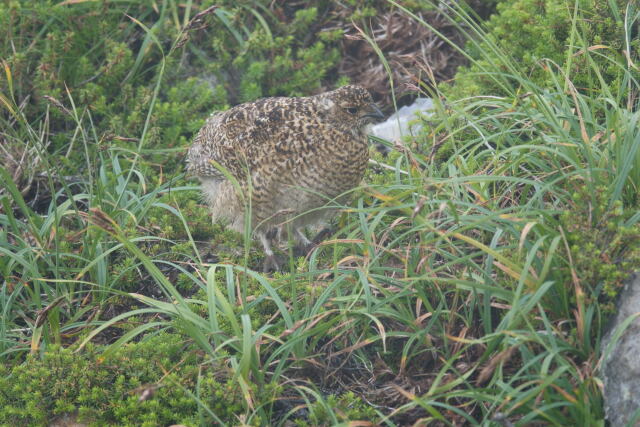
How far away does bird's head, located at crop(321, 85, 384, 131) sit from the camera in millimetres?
4973

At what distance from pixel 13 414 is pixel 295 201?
6.52 feet

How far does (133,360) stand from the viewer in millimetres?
3791

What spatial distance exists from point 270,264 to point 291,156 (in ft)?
2.76

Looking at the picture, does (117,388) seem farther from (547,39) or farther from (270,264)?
(547,39)

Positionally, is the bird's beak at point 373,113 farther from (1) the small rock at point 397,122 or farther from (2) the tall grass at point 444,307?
(1) the small rock at point 397,122

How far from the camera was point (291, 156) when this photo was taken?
4832 millimetres

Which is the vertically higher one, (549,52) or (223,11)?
(549,52)

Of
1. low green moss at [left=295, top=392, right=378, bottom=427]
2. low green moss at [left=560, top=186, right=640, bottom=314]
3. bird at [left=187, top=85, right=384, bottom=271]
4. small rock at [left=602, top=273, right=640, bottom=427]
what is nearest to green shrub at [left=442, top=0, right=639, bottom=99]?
bird at [left=187, top=85, right=384, bottom=271]

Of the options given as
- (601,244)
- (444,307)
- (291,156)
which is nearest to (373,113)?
(291,156)

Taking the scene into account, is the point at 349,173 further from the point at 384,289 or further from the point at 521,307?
the point at 521,307

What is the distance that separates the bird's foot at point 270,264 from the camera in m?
5.25

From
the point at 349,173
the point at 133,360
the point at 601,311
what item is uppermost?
the point at 601,311

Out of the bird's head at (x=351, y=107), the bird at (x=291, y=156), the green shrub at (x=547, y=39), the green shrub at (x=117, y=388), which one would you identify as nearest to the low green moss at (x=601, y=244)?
the green shrub at (x=547, y=39)

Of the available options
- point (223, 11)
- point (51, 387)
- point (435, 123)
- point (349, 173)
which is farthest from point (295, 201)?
point (223, 11)
